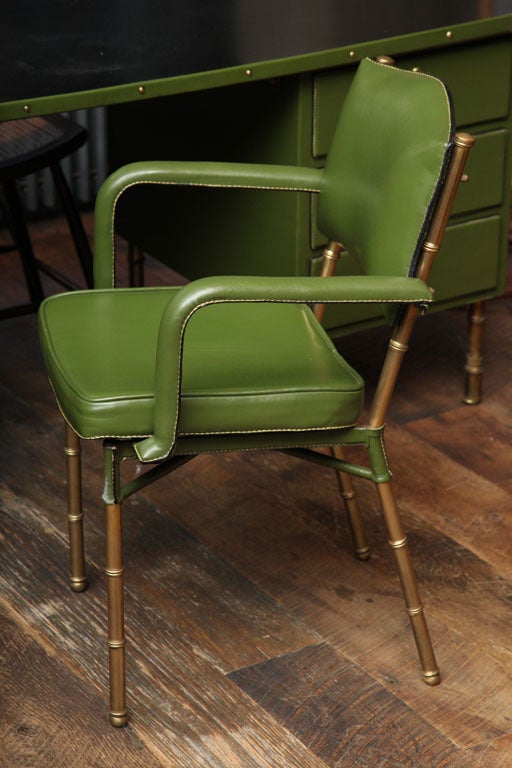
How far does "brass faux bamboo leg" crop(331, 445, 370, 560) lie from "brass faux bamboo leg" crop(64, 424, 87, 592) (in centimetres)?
42

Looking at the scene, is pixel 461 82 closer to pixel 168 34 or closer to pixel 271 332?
pixel 168 34

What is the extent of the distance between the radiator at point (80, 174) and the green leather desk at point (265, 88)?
3.19 feet

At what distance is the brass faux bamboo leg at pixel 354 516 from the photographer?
2092 mm

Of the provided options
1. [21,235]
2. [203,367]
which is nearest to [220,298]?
[203,367]

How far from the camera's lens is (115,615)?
1709 mm

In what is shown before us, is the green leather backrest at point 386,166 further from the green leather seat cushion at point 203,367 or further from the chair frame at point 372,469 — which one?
the green leather seat cushion at point 203,367

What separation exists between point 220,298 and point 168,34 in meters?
0.87

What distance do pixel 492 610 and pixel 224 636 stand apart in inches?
16.9

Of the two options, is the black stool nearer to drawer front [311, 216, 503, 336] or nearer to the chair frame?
drawer front [311, 216, 503, 336]

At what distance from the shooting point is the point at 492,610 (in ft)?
6.63

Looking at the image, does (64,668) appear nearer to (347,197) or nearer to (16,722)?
(16,722)

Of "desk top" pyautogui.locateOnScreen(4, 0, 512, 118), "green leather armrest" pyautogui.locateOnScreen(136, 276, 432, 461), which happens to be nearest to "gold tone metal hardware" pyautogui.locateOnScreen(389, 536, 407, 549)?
"green leather armrest" pyautogui.locateOnScreen(136, 276, 432, 461)

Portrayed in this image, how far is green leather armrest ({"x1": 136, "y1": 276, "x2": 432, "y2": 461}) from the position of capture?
154cm

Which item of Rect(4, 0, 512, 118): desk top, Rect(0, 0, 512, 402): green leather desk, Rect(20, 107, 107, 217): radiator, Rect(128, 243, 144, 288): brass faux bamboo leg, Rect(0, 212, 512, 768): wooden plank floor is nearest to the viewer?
Rect(0, 212, 512, 768): wooden plank floor
